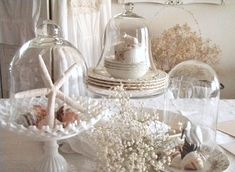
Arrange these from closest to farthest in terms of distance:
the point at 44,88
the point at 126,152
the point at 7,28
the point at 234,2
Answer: the point at 126,152 → the point at 44,88 → the point at 7,28 → the point at 234,2

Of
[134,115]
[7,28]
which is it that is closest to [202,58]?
[7,28]

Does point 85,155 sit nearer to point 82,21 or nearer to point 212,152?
point 212,152

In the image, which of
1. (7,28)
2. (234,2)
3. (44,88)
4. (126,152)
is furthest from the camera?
(234,2)

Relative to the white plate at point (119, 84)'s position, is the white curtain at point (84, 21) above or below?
above

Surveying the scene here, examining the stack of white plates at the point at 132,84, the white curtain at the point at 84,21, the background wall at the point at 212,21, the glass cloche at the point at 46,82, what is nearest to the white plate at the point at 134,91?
the stack of white plates at the point at 132,84

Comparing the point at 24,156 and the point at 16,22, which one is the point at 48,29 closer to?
the point at 24,156

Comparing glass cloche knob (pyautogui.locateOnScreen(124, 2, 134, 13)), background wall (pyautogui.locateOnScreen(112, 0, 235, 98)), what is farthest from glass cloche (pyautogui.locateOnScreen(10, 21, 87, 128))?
background wall (pyautogui.locateOnScreen(112, 0, 235, 98))

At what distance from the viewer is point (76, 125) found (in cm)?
79

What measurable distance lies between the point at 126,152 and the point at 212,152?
0.97 feet

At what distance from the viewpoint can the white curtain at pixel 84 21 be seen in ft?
6.71

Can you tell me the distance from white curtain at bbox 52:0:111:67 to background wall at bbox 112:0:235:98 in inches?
7.3

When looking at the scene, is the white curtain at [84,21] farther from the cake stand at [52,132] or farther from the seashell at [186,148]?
the seashell at [186,148]

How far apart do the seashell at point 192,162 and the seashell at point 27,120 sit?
345 millimetres

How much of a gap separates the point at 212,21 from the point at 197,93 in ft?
4.56
